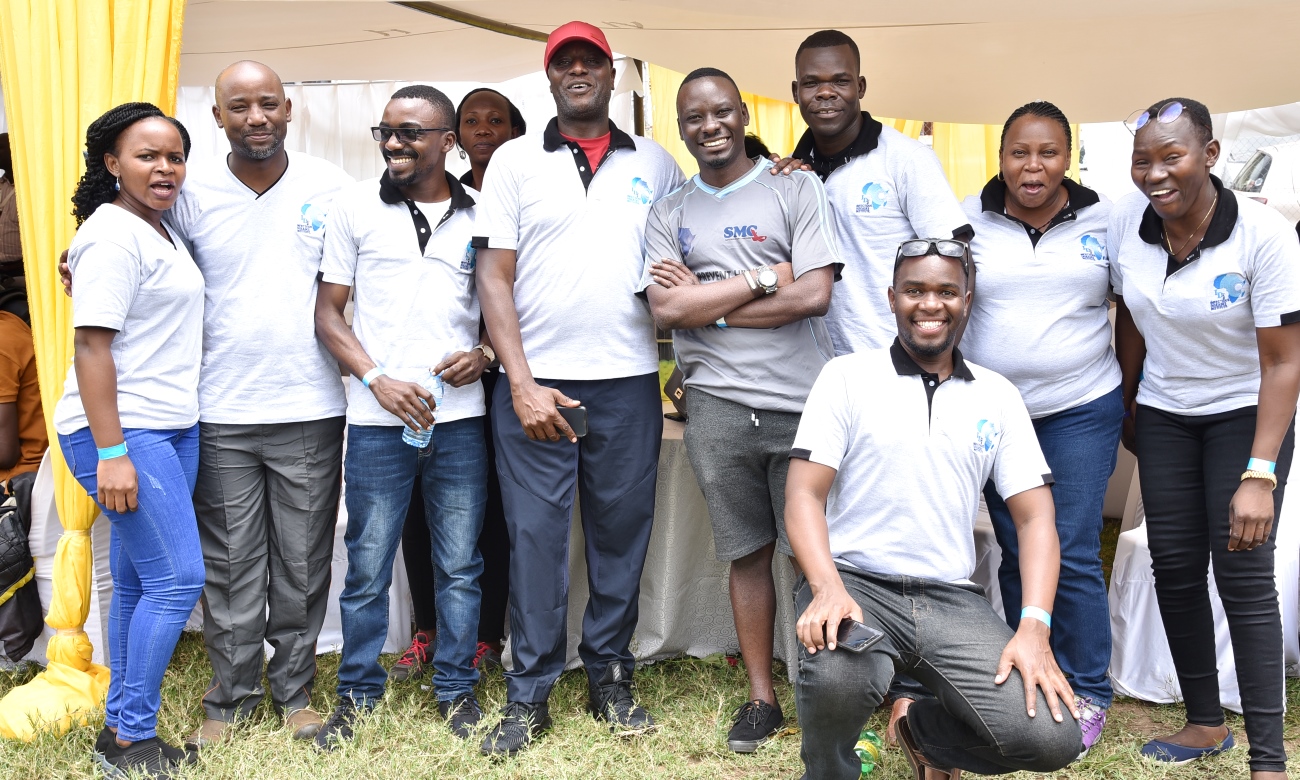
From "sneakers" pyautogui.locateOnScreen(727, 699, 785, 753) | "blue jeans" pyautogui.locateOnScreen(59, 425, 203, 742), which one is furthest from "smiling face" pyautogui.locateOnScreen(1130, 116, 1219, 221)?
"blue jeans" pyautogui.locateOnScreen(59, 425, 203, 742)

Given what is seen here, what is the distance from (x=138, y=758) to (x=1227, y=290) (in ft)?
10.0

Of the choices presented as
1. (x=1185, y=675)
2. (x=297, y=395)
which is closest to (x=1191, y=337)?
(x=1185, y=675)

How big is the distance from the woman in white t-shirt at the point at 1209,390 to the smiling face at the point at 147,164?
2.47 meters

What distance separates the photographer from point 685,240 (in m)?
3.06

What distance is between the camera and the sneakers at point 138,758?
2875mm

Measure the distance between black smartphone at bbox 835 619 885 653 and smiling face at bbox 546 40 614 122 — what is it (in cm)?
162

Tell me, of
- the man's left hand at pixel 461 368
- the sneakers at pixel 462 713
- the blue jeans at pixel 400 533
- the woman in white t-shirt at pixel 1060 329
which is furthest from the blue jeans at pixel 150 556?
the woman in white t-shirt at pixel 1060 329

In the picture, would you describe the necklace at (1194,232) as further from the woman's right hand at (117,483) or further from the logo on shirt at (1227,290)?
the woman's right hand at (117,483)

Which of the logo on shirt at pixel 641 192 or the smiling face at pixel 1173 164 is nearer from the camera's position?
the smiling face at pixel 1173 164

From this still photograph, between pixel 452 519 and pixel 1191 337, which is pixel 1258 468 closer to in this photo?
Result: pixel 1191 337

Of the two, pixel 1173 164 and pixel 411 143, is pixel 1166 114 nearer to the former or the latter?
pixel 1173 164

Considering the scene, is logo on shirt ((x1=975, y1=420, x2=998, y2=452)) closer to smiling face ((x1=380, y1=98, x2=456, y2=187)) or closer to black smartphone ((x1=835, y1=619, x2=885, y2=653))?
black smartphone ((x1=835, y1=619, x2=885, y2=653))

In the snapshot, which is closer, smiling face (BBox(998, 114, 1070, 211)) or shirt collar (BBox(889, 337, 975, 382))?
shirt collar (BBox(889, 337, 975, 382))

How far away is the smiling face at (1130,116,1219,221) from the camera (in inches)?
105
